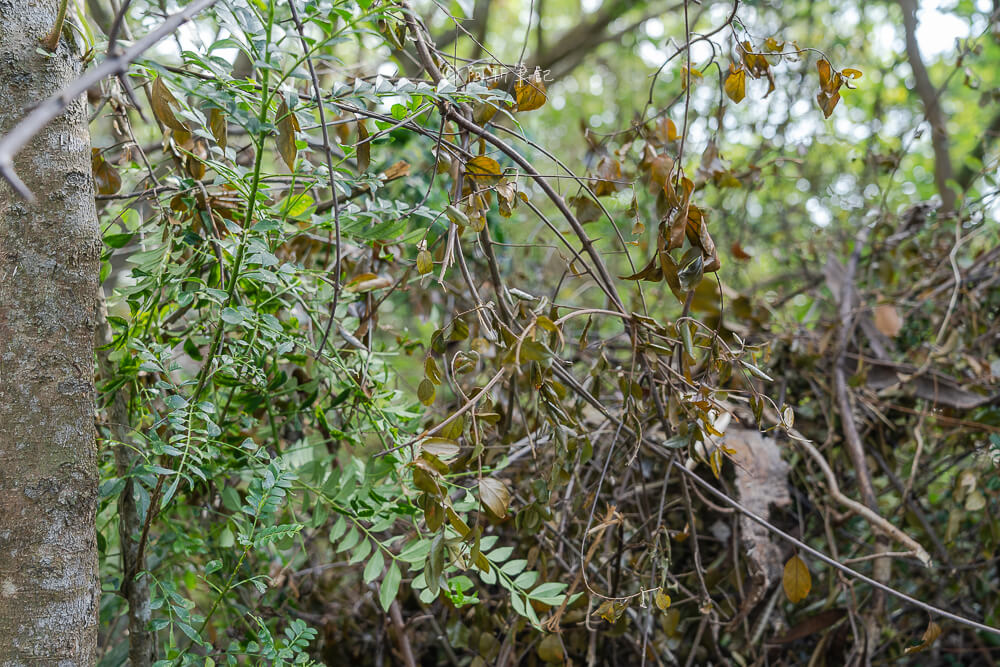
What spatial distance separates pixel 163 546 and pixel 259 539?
38 centimetres

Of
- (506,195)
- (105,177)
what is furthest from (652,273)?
(105,177)

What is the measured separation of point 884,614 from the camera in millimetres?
1451

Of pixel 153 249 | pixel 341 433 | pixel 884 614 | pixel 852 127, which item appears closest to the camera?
pixel 153 249

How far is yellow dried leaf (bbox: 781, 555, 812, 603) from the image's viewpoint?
1.18 meters

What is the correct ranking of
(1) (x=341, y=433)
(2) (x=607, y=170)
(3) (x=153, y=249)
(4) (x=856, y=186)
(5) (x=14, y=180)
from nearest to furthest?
(5) (x=14, y=180) → (3) (x=153, y=249) → (1) (x=341, y=433) → (2) (x=607, y=170) → (4) (x=856, y=186)

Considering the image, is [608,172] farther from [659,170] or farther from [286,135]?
[286,135]

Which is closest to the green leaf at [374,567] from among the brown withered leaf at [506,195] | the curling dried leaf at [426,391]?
the curling dried leaf at [426,391]

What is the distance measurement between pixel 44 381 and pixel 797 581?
3.86 ft

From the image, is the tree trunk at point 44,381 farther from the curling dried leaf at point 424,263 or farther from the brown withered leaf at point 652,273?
the brown withered leaf at point 652,273

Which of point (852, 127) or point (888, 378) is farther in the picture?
point (852, 127)

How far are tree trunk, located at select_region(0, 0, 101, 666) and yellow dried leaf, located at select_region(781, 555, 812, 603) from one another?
106 cm

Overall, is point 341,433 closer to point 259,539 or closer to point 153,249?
point 259,539

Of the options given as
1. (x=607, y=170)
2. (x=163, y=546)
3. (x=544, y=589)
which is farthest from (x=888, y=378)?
(x=163, y=546)

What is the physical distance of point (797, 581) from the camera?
1.18 m
